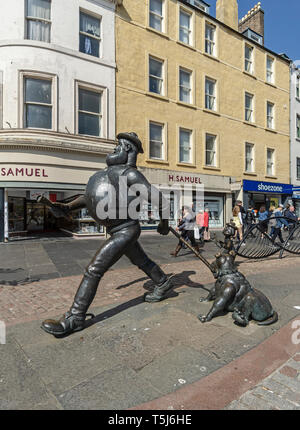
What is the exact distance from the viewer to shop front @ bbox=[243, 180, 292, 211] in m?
16.8

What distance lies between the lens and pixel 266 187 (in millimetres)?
17844

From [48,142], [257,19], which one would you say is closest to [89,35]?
[48,142]

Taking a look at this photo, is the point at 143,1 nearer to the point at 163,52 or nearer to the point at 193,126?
the point at 163,52

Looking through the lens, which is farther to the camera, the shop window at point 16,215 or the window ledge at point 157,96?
the window ledge at point 157,96

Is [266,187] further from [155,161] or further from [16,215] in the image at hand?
[16,215]

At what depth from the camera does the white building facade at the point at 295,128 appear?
66.3 ft

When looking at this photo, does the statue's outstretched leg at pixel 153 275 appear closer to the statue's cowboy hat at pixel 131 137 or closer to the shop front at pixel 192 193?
the statue's cowboy hat at pixel 131 137

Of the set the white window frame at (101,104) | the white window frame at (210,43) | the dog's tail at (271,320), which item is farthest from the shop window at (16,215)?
the white window frame at (210,43)

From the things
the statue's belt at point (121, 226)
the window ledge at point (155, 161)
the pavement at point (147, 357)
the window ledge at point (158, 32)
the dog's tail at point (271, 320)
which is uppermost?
the window ledge at point (158, 32)

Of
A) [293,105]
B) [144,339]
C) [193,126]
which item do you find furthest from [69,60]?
[293,105]

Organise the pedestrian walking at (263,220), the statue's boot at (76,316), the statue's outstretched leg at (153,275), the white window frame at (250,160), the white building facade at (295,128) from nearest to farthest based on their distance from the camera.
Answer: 1. the statue's boot at (76,316)
2. the statue's outstretched leg at (153,275)
3. the pedestrian walking at (263,220)
4. the white window frame at (250,160)
5. the white building facade at (295,128)

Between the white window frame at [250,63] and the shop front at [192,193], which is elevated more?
the white window frame at [250,63]

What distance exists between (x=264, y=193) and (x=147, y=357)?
18.6 m
